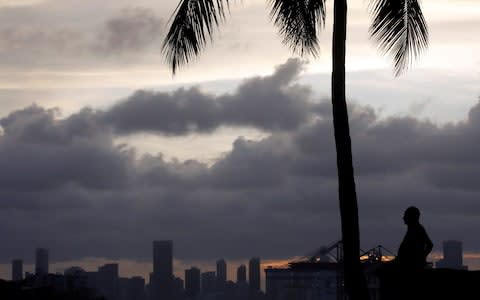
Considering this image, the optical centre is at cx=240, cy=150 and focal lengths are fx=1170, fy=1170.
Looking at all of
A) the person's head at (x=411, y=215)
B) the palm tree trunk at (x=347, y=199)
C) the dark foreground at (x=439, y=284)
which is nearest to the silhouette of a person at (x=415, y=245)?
the person's head at (x=411, y=215)

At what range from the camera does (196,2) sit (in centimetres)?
2338

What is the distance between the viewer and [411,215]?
20.2 meters

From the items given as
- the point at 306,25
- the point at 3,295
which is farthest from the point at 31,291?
the point at 306,25

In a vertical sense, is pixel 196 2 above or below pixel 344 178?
above

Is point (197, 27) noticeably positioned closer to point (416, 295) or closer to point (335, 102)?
point (335, 102)

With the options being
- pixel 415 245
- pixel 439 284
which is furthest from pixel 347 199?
pixel 439 284

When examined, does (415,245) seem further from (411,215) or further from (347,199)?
(347,199)

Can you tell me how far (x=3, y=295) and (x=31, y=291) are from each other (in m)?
56.5

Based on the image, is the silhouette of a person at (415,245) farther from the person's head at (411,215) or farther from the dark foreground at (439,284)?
the dark foreground at (439,284)

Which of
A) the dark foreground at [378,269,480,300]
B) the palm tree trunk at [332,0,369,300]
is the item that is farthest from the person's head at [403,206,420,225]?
the palm tree trunk at [332,0,369,300]

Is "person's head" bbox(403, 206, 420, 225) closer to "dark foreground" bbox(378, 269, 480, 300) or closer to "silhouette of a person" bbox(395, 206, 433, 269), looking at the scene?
"silhouette of a person" bbox(395, 206, 433, 269)

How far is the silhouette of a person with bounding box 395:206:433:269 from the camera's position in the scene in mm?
20328

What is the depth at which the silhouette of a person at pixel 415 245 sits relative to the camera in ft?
66.7

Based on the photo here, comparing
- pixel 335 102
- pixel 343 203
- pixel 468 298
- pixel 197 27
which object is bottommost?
pixel 468 298
